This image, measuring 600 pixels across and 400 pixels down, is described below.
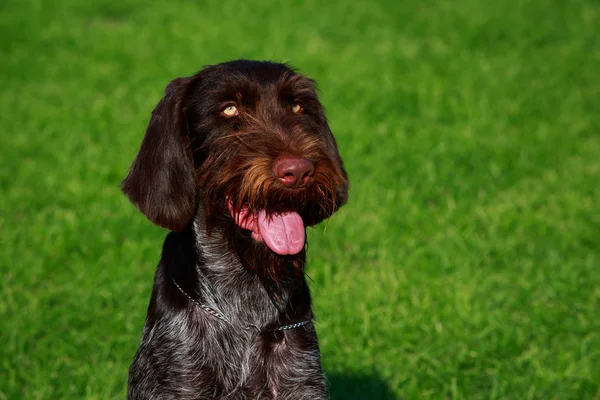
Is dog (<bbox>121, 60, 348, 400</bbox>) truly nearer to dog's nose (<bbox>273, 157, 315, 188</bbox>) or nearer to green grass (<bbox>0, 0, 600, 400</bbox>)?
dog's nose (<bbox>273, 157, 315, 188</bbox>)

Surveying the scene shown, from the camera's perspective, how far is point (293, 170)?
394 centimetres

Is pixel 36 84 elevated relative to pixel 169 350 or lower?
elevated

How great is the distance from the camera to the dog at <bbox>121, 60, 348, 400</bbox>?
14.0ft

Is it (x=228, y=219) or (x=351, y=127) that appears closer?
(x=228, y=219)

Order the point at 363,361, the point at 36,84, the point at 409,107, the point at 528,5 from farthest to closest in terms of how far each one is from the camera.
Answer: the point at 528,5 < the point at 36,84 < the point at 409,107 < the point at 363,361

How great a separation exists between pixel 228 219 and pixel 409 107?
7892mm

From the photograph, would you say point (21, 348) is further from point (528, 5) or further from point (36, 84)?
point (528, 5)

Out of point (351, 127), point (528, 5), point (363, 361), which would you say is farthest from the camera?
point (528, 5)

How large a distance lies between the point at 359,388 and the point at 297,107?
234cm

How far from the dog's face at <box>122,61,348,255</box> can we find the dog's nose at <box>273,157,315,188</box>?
0.06ft

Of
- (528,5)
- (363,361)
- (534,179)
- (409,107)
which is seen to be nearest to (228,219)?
(363,361)

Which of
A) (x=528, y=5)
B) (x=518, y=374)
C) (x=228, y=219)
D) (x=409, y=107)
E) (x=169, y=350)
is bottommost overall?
(x=518, y=374)

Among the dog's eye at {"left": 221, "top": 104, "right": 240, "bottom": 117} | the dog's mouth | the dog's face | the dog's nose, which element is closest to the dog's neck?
the dog's face

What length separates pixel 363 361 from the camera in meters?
6.58
